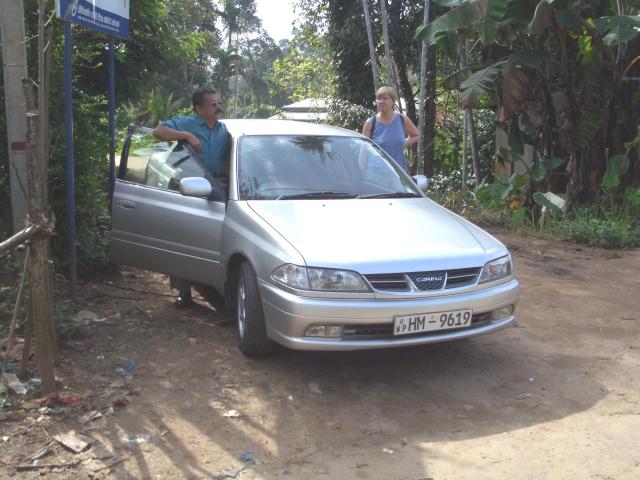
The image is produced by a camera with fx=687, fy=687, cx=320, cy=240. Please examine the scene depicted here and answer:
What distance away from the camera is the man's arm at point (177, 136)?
563 cm

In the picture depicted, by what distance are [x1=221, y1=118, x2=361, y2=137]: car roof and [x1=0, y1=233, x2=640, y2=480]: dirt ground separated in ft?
5.24

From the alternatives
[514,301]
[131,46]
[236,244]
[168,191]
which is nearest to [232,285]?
[236,244]

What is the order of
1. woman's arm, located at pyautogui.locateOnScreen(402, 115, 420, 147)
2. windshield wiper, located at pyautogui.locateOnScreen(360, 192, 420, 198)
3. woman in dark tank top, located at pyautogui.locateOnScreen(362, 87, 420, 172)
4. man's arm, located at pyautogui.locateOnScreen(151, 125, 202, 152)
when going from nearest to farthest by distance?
1. windshield wiper, located at pyautogui.locateOnScreen(360, 192, 420, 198)
2. man's arm, located at pyautogui.locateOnScreen(151, 125, 202, 152)
3. woman in dark tank top, located at pyautogui.locateOnScreen(362, 87, 420, 172)
4. woman's arm, located at pyautogui.locateOnScreen(402, 115, 420, 147)

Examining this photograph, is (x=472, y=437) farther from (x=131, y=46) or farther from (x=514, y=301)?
(x=131, y=46)

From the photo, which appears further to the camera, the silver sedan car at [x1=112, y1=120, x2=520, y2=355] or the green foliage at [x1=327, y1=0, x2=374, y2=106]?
the green foliage at [x1=327, y1=0, x2=374, y2=106]

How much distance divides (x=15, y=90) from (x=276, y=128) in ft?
6.66

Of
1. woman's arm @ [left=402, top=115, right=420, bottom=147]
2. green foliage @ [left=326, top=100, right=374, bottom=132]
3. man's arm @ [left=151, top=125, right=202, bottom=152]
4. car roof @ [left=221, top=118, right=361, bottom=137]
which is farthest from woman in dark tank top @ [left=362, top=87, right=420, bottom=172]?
green foliage @ [left=326, top=100, right=374, bottom=132]

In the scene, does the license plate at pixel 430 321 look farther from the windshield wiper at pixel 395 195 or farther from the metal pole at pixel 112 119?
the metal pole at pixel 112 119

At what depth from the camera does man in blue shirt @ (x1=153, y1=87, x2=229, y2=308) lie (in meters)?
5.66

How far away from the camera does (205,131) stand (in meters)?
5.77

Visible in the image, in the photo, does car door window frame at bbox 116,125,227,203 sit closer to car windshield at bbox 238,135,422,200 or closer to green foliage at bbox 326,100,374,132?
car windshield at bbox 238,135,422,200

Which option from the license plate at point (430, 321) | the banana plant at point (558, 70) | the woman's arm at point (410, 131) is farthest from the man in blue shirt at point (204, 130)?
the banana plant at point (558, 70)

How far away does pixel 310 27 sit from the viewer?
18688mm

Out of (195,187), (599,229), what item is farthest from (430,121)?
(195,187)
